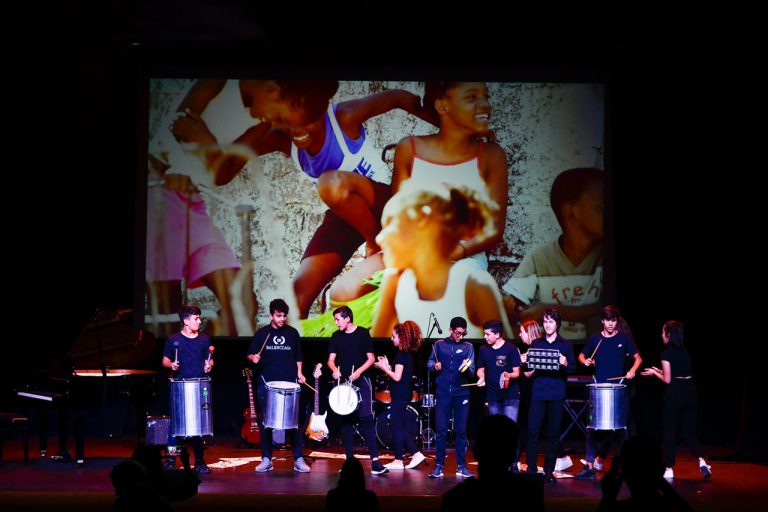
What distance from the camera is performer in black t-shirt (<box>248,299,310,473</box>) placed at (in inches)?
387

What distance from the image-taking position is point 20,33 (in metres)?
11.6

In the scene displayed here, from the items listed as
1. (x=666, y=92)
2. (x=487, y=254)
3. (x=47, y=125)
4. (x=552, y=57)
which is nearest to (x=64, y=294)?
(x=47, y=125)

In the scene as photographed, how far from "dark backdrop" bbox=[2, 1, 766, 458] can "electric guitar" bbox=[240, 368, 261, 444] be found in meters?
0.74

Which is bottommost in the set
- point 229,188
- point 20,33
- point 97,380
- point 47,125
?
point 97,380

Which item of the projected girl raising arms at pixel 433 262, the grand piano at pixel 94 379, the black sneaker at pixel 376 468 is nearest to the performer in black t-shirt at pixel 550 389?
the black sneaker at pixel 376 468

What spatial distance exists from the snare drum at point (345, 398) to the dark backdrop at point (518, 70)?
3347 mm

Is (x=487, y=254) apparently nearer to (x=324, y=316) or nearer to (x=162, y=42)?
(x=324, y=316)

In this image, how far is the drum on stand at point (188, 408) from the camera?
9617 mm

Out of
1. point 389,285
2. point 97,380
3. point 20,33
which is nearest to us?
point 97,380

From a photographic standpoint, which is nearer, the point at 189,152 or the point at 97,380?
the point at 97,380

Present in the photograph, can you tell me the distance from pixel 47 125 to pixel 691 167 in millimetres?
8223

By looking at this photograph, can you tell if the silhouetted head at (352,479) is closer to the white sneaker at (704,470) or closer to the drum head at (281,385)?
the drum head at (281,385)

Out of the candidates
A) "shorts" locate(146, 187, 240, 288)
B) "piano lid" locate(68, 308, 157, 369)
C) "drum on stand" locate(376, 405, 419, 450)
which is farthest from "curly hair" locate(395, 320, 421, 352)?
"shorts" locate(146, 187, 240, 288)

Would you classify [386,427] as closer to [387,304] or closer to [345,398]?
[387,304]
